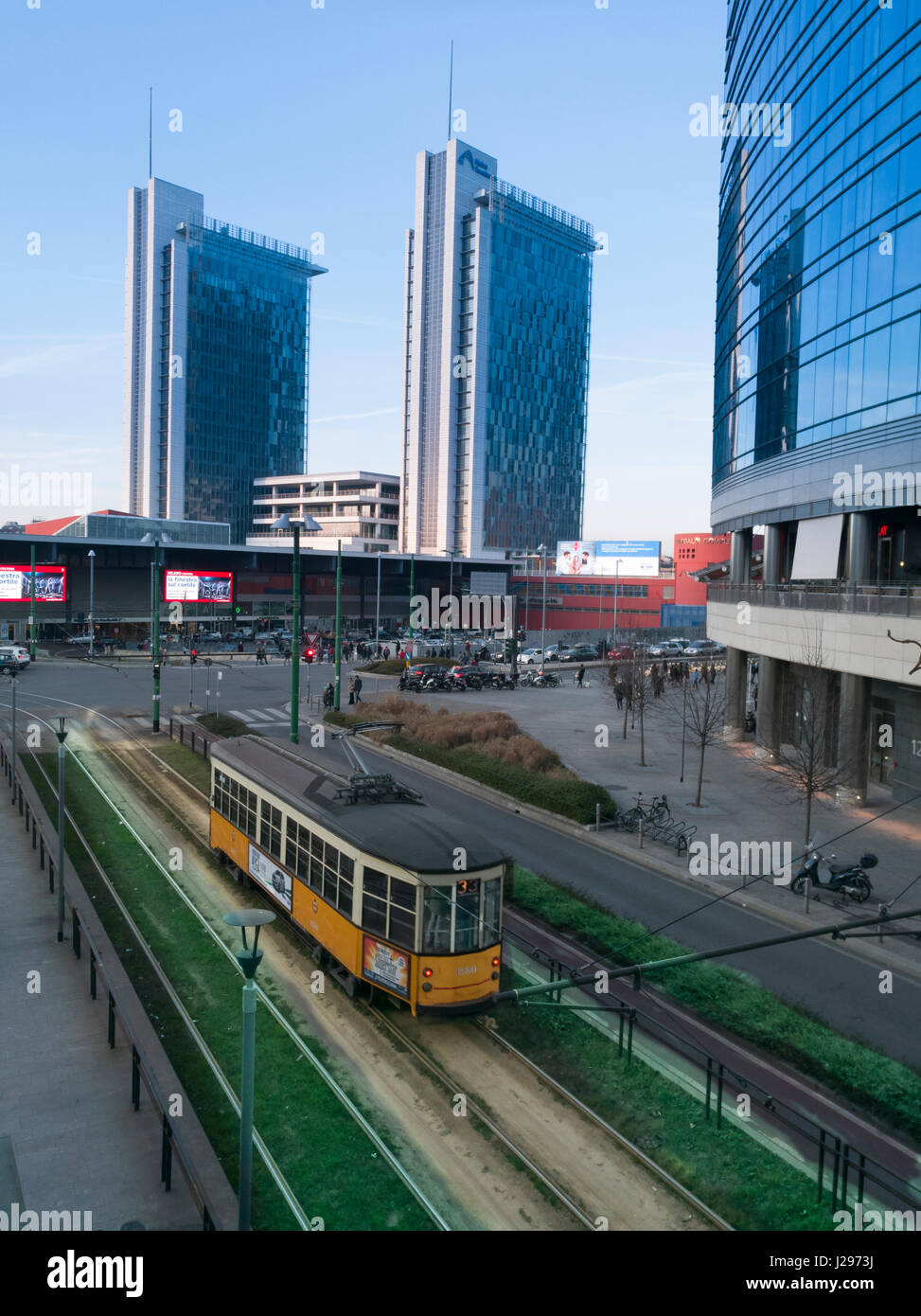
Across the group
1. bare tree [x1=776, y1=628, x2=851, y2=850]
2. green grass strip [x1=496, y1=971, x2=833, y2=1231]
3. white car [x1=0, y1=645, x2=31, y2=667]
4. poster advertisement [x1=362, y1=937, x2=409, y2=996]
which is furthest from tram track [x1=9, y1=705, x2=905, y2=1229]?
white car [x1=0, y1=645, x2=31, y2=667]

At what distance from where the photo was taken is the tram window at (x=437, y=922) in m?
11.9

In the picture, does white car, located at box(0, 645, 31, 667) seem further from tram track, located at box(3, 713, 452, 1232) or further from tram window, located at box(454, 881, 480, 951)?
tram window, located at box(454, 881, 480, 951)

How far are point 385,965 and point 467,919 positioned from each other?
127 centimetres

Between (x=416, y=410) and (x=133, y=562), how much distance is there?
56853mm

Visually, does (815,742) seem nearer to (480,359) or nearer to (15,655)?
(15,655)

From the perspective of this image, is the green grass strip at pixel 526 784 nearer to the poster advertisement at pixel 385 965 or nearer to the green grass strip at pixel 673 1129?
the green grass strip at pixel 673 1129

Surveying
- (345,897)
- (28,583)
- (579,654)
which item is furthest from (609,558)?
(345,897)

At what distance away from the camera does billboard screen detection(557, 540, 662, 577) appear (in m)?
102

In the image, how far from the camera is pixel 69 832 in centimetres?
2266

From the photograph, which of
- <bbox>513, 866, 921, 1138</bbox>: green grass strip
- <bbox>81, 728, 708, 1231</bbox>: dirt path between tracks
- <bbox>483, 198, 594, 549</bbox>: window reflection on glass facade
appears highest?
<bbox>483, 198, 594, 549</bbox>: window reflection on glass facade

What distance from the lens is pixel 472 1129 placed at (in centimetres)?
1078

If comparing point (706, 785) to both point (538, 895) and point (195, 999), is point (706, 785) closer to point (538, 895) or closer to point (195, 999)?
point (538, 895)

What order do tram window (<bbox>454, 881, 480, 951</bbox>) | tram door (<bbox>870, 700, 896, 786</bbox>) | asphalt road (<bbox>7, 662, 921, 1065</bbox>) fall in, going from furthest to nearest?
1. tram door (<bbox>870, 700, 896, 786</bbox>)
2. asphalt road (<bbox>7, 662, 921, 1065</bbox>)
3. tram window (<bbox>454, 881, 480, 951</bbox>)

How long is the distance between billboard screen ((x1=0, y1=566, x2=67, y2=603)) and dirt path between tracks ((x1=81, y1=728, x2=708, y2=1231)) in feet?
205
